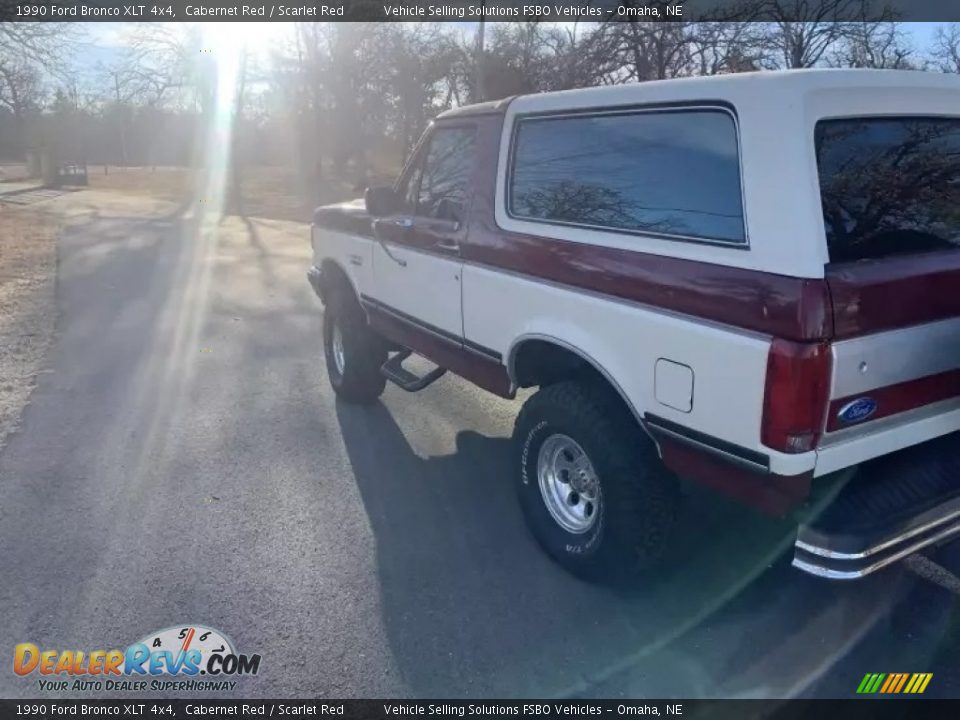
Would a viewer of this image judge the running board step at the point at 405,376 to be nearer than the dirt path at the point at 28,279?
Yes

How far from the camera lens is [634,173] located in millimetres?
3395

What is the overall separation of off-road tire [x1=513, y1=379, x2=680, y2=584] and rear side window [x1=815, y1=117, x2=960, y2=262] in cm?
113

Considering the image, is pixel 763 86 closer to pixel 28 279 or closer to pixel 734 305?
pixel 734 305

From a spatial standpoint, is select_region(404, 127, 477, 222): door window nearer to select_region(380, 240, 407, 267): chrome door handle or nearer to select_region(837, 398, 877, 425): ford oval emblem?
select_region(380, 240, 407, 267): chrome door handle

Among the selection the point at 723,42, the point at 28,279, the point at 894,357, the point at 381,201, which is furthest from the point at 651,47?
the point at 894,357

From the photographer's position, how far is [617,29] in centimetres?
1711

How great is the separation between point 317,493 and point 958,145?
3685 millimetres

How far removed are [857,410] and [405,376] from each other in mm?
3200

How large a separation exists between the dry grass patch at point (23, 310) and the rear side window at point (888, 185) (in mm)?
5406

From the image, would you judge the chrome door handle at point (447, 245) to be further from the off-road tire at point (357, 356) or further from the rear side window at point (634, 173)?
the off-road tire at point (357, 356)

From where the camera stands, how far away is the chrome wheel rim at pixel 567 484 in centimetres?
366

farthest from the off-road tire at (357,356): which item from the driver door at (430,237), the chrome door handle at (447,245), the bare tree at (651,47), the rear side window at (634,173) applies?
the bare tree at (651,47)

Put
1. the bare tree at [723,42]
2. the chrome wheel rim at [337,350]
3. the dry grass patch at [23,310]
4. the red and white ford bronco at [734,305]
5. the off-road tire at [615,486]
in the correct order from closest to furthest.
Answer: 1. the red and white ford bronco at [734,305]
2. the off-road tire at [615,486]
3. the chrome wheel rim at [337,350]
4. the dry grass patch at [23,310]
5. the bare tree at [723,42]

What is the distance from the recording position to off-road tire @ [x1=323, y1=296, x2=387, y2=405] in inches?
234
